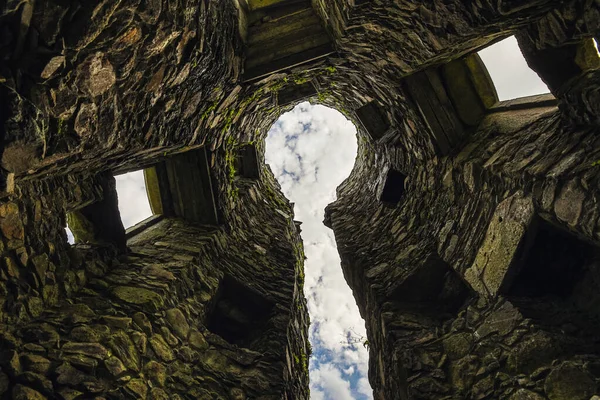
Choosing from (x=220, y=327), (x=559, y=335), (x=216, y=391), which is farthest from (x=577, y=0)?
(x=220, y=327)

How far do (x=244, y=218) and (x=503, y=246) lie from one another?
4342 millimetres

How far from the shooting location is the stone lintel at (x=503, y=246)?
3846 mm

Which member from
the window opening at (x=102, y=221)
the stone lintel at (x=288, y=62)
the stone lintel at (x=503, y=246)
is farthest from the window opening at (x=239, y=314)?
the stone lintel at (x=288, y=62)

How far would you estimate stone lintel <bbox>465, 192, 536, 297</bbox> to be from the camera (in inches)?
151

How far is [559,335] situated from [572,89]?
6.71ft

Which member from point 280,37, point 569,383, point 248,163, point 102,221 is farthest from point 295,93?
point 569,383

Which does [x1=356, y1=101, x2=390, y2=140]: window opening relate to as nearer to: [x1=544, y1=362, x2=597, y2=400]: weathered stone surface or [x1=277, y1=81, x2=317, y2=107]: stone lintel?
[x1=277, y1=81, x2=317, y2=107]: stone lintel

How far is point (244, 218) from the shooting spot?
7.31 meters

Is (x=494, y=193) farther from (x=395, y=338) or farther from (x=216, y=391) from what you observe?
(x=216, y=391)

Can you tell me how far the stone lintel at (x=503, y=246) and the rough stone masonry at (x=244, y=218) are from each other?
0.06 feet

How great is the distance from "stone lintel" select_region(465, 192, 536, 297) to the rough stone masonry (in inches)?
0.7

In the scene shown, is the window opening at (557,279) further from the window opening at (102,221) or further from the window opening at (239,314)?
the window opening at (102,221)

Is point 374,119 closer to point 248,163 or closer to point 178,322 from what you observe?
point 248,163

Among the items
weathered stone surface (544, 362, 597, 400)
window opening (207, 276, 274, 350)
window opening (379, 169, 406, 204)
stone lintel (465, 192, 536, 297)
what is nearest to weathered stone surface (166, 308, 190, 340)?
window opening (207, 276, 274, 350)
